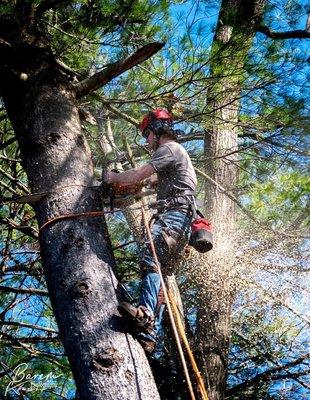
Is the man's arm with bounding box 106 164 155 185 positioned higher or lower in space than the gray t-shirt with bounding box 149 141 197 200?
lower

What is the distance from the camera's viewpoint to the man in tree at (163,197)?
268 cm

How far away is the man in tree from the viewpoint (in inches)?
106

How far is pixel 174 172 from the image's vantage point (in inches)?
127

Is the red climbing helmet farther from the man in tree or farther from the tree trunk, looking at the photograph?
the tree trunk

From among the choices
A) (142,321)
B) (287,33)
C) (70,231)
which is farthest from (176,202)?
(287,33)

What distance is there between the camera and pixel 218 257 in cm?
406

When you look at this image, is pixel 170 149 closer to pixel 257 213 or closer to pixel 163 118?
pixel 163 118

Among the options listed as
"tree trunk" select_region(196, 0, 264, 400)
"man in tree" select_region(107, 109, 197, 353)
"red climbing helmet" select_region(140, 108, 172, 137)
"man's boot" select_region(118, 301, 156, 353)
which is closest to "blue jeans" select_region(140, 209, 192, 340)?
"man in tree" select_region(107, 109, 197, 353)

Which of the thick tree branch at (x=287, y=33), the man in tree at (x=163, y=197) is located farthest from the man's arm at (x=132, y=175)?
the thick tree branch at (x=287, y=33)

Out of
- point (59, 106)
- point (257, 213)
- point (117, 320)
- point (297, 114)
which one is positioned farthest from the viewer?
point (257, 213)

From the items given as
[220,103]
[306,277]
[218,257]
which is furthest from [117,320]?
[306,277]

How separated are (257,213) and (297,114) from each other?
48.7 inches

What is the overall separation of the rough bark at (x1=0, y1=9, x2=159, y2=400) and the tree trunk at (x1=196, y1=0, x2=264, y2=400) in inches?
49.3

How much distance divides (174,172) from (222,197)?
138 cm
